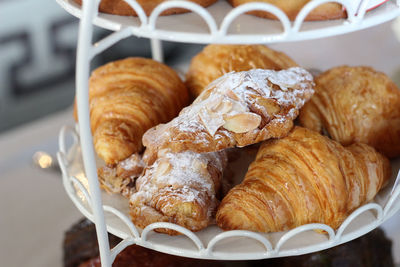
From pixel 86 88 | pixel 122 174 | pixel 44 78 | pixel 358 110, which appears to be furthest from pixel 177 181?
pixel 44 78

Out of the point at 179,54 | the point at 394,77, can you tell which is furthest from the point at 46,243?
the point at 394,77

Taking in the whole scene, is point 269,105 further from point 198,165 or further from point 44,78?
point 44,78

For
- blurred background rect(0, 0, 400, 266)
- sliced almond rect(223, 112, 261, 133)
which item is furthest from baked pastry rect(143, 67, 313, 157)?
blurred background rect(0, 0, 400, 266)

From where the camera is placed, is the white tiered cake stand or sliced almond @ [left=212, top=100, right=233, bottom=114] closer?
the white tiered cake stand

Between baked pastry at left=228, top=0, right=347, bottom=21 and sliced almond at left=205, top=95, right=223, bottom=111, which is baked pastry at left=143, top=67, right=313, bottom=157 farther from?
baked pastry at left=228, top=0, right=347, bottom=21

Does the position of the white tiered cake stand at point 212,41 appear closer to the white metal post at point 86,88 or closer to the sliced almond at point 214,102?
the white metal post at point 86,88
